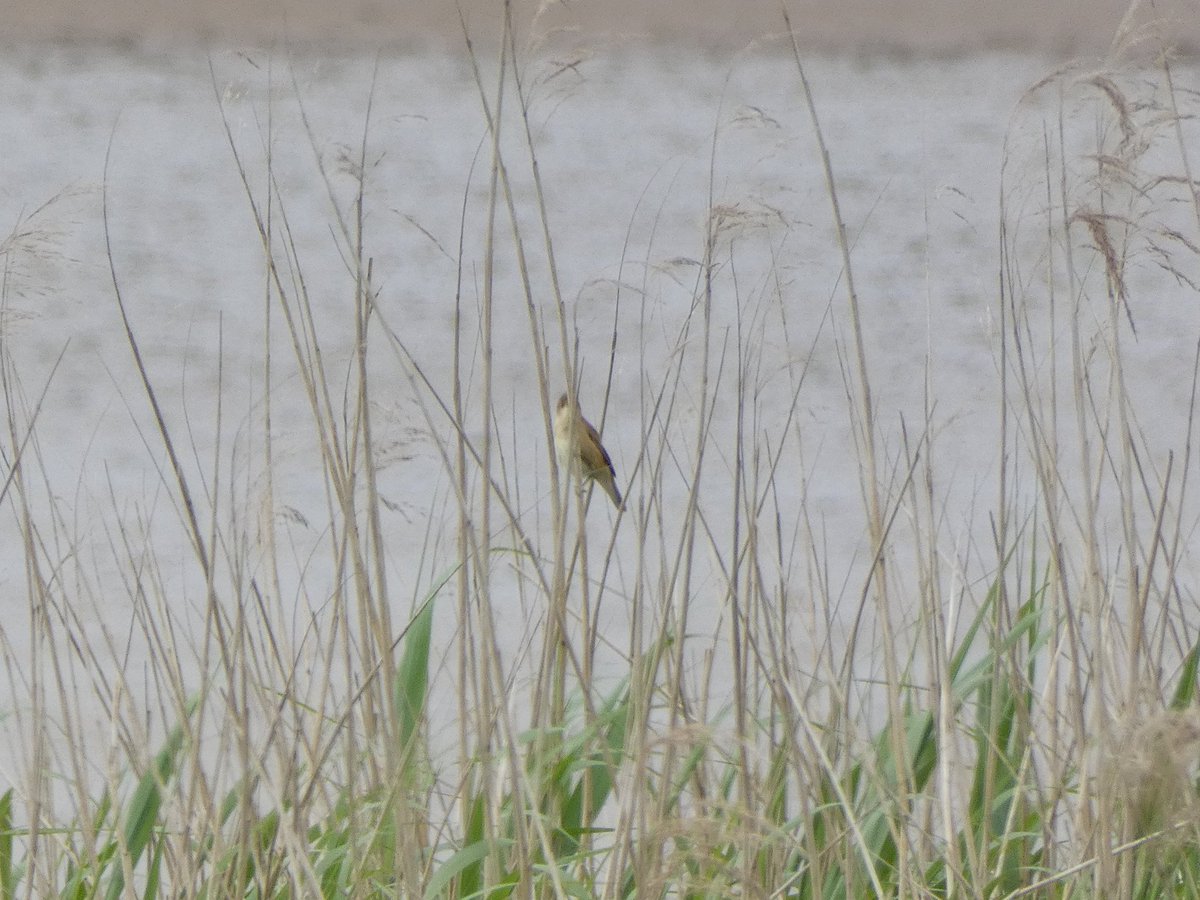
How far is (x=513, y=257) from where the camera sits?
21.4 feet

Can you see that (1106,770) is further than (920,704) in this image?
No

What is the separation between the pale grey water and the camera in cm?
465

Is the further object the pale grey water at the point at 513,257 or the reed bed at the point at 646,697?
the pale grey water at the point at 513,257

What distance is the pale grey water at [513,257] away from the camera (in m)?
4.65

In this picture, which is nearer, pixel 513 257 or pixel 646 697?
pixel 646 697

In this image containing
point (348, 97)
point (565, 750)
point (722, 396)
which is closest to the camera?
point (565, 750)

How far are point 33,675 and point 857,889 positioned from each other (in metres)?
0.90

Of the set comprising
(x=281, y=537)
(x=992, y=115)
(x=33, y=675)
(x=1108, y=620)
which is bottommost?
(x=281, y=537)

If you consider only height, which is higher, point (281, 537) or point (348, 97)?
point (348, 97)

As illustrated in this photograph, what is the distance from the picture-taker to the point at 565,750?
185 cm

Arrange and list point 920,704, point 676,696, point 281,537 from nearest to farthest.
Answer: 1. point 676,696
2. point 920,704
3. point 281,537

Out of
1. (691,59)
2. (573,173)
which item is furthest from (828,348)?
(691,59)

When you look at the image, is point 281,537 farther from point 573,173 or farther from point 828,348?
point 573,173

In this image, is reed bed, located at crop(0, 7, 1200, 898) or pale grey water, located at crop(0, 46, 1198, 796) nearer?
reed bed, located at crop(0, 7, 1200, 898)
